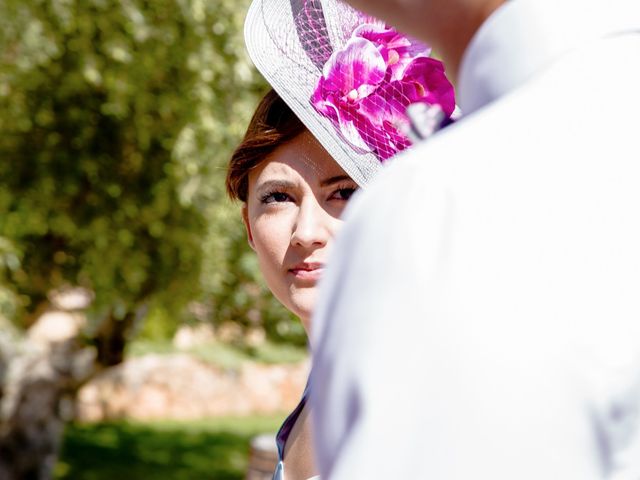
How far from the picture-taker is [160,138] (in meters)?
6.84

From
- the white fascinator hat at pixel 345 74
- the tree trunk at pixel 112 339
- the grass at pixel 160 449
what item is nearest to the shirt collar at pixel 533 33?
the white fascinator hat at pixel 345 74

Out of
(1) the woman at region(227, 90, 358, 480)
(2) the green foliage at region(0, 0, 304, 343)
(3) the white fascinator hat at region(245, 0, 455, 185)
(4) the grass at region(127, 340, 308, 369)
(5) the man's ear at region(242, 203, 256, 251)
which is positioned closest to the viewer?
(3) the white fascinator hat at region(245, 0, 455, 185)

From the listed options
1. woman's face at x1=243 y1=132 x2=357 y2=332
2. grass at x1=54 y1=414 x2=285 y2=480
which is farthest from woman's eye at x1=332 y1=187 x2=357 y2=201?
grass at x1=54 y1=414 x2=285 y2=480

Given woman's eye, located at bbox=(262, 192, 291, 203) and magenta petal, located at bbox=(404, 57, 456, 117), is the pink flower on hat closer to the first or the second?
magenta petal, located at bbox=(404, 57, 456, 117)

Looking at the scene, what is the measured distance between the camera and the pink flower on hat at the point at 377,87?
5.49 ft

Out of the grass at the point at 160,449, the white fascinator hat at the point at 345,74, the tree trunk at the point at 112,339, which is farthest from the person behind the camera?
the grass at the point at 160,449

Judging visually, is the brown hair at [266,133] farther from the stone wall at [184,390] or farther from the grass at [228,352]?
the grass at [228,352]

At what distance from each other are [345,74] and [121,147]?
18.7 ft

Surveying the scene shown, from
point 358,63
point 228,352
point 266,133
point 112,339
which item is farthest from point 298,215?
point 228,352

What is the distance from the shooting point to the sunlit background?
599 centimetres

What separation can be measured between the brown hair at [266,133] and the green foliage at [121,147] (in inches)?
151

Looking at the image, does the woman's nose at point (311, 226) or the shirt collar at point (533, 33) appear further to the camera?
the woman's nose at point (311, 226)

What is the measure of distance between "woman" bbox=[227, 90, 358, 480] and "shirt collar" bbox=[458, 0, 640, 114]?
1.05 metres

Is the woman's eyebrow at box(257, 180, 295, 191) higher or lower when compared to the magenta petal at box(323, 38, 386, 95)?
lower
